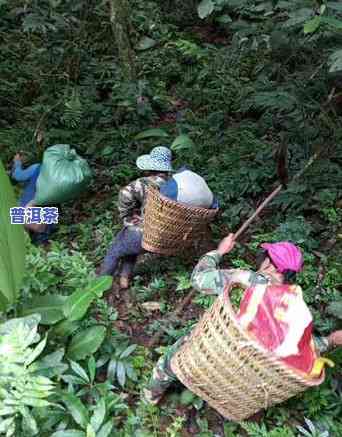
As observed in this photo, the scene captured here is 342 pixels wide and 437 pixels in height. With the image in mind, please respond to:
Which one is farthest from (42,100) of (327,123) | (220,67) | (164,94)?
(327,123)

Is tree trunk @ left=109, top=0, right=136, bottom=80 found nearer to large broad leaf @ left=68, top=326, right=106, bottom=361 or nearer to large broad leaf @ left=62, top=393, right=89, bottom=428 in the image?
large broad leaf @ left=68, top=326, right=106, bottom=361

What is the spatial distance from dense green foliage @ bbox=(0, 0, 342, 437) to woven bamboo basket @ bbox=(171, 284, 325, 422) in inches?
10.3

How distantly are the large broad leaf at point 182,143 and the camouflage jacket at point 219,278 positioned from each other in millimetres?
2924

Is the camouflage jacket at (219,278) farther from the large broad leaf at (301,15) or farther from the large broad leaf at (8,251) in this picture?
the large broad leaf at (301,15)

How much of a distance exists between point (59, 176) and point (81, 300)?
6.22 feet

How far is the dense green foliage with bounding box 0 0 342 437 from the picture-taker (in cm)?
302

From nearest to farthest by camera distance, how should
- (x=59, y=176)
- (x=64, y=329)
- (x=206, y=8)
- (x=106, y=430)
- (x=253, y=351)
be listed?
(x=253, y=351)
(x=106, y=430)
(x=206, y=8)
(x=64, y=329)
(x=59, y=176)

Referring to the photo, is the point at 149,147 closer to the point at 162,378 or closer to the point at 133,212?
the point at 133,212

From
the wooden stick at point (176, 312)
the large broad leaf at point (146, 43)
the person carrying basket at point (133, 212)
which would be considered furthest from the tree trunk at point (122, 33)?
the wooden stick at point (176, 312)

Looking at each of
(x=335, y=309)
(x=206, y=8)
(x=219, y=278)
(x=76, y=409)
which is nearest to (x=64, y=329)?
(x=76, y=409)

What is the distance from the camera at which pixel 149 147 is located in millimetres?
6270

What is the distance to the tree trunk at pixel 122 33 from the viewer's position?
5.97 m

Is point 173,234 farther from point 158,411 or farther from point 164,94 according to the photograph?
point 164,94

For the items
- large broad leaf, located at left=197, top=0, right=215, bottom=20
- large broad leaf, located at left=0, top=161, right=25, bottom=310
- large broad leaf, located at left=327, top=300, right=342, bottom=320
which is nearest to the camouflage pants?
large broad leaf, located at left=0, top=161, right=25, bottom=310
